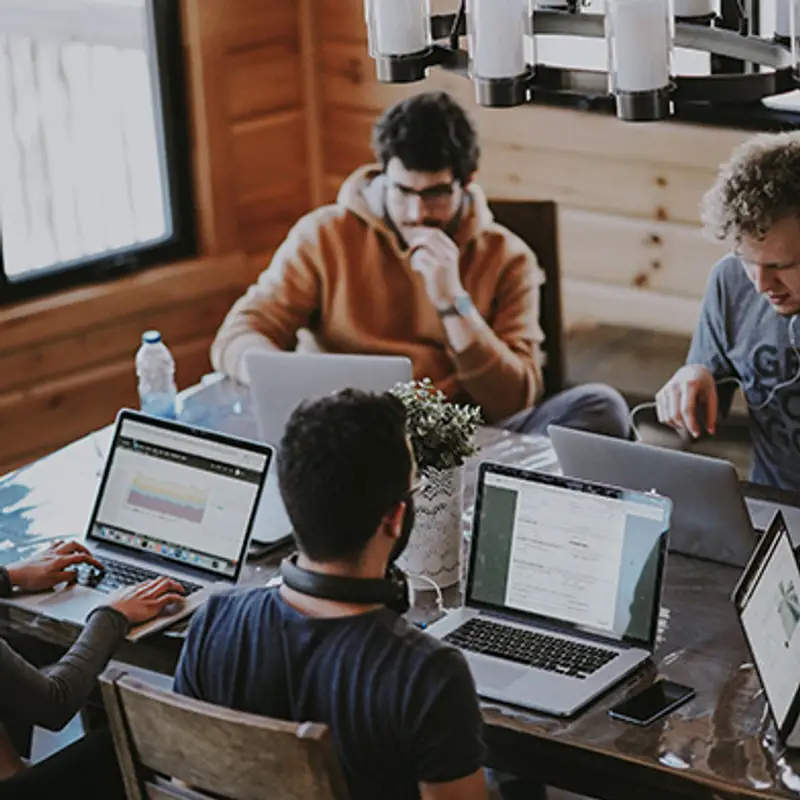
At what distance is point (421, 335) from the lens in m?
3.96

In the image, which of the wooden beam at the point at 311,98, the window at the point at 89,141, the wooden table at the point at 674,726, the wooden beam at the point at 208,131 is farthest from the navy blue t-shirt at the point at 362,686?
the wooden beam at the point at 311,98

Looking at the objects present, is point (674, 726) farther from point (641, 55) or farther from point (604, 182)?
point (604, 182)

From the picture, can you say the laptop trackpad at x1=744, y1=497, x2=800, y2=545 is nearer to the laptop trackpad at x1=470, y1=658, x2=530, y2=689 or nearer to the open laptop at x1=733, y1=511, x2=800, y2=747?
the open laptop at x1=733, y1=511, x2=800, y2=747

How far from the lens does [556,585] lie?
99.6 inches

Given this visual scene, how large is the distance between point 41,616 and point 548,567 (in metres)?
0.84

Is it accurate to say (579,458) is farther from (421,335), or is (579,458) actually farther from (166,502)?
(421,335)

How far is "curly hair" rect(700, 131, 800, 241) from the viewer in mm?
2908

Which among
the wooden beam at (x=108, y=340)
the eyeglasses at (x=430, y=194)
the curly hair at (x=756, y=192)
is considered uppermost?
the curly hair at (x=756, y=192)

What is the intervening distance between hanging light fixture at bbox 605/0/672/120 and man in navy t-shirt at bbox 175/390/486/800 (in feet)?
1.81

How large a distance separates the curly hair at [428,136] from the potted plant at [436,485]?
1085 mm

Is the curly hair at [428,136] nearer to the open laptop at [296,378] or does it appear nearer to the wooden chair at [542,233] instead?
the wooden chair at [542,233]

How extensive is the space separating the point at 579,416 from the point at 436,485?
3.52 ft

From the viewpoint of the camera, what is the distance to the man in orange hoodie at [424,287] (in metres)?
3.69

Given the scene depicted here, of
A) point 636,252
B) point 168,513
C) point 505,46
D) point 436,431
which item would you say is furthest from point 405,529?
point 636,252
